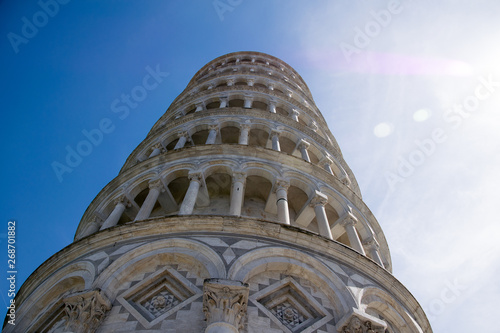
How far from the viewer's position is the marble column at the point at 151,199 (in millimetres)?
11783

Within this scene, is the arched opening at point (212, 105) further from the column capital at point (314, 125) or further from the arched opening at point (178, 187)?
the arched opening at point (178, 187)

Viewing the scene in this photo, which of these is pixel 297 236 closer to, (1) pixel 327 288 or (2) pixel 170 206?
(1) pixel 327 288

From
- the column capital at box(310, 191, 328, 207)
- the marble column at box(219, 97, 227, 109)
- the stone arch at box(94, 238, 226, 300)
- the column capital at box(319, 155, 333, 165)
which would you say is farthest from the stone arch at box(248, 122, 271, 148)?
the stone arch at box(94, 238, 226, 300)

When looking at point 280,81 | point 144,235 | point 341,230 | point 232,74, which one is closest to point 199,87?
point 232,74

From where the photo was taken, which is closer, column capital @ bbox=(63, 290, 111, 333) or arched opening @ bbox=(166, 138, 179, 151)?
column capital @ bbox=(63, 290, 111, 333)

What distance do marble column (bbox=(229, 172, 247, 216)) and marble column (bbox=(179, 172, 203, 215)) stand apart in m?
1.02

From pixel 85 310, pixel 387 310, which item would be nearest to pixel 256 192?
pixel 387 310

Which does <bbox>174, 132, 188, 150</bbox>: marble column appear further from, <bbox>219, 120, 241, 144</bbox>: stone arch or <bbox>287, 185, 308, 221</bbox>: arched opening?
<bbox>287, 185, 308, 221</bbox>: arched opening

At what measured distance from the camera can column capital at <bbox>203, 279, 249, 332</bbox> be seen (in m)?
7.13

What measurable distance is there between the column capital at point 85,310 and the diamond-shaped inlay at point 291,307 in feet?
9.18

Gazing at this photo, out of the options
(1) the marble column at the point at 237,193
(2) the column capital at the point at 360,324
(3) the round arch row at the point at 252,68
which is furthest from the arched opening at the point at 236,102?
(2) the column capital at the point at 360,324

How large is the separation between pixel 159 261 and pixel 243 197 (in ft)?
15.2

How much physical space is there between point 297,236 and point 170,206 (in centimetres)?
531

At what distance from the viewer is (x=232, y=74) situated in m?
26.2
